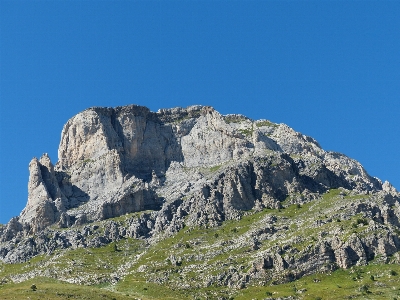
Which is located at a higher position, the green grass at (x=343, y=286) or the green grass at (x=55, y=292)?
the green grass at (x=55, y=292)

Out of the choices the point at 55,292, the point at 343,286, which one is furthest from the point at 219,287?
the point at 55,292

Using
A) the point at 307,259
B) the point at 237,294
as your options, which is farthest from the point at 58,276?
the point at 307,259

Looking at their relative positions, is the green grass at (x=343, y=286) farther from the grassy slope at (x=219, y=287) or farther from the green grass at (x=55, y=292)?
the green grass at (x=55, y=292)

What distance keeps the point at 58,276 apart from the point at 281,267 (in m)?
80.9

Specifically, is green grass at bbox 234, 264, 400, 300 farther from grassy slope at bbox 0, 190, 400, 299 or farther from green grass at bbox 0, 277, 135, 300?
green grass at bbox 0, 277, 135, 300

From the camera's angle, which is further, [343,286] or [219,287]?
[219,287]

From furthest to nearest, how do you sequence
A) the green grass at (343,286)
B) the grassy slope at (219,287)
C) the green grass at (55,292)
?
the green grass at (55,292) < the grassy slope at (219,287) < the green grass at (343,286)

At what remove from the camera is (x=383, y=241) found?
17750cm

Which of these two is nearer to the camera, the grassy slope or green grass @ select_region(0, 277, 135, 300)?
the grassy slope

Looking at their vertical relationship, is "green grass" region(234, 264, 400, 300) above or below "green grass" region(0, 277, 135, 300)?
below

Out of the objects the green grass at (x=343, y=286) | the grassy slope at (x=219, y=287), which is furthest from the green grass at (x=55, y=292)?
the green grass at (x=343, y=286)

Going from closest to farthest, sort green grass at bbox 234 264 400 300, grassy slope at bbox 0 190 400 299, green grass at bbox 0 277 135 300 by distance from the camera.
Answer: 1. green grass at bbox 234 264 400 300
2. grassy slope at bbox 0 190 400 299
3. green grass at bbox 0 277 135 300

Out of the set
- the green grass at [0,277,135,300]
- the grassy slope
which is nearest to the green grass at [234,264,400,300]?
the grassy slope

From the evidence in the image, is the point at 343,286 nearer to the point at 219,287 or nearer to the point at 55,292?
the point at 219,287
